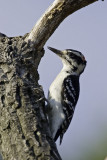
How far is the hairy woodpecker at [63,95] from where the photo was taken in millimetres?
6716

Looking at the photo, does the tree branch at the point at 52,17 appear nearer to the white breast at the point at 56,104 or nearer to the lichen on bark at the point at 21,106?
the lichen on bark at the point at 21,106

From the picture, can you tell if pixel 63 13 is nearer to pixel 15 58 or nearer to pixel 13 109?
pixel 15 58

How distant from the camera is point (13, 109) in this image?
5.16 metres

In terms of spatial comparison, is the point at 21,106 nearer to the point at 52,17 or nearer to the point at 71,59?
the point at 52,17

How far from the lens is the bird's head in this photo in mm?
7605

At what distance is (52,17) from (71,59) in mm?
1751

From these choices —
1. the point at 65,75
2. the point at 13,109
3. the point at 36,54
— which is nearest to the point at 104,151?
the point at 65,75

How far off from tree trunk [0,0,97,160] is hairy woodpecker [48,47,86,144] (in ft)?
2.77

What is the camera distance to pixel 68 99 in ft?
23.0

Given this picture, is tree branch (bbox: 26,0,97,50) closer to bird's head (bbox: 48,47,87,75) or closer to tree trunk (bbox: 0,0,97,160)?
tree trunk (bbox: 0,0,97,160)

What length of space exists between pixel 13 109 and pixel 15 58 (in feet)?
2.66

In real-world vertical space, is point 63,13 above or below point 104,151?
above

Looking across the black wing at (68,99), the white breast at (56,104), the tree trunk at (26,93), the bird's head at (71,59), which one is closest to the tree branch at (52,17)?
the tree trunk at (26,93)

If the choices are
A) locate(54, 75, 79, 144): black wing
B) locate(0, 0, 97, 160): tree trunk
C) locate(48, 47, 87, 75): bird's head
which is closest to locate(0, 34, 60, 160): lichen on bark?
locate(0, 0, 97, 160): tree trunk
